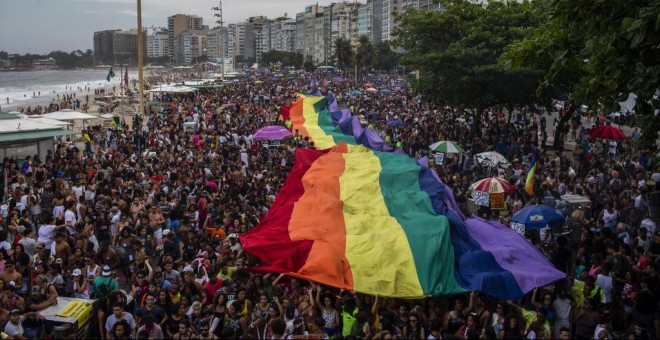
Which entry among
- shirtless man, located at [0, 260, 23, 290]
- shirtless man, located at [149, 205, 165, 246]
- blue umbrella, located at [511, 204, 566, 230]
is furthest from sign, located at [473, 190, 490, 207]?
shirtless man, located at [0, 260, 23, 290]

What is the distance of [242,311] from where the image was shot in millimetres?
8828

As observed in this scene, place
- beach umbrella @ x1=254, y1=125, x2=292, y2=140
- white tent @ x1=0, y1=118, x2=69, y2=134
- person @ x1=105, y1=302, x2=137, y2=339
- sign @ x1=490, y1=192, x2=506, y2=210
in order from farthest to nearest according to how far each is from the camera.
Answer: beach umbrella @ x1=254, y1=125, x2=292, y2=140
white tent @ x1=0, y1=118, x2=69, y2=134
sign @ x1=490, y1=192, x2=506, y2=210
person @ x1=105, y1=302, x2=137, y2=339

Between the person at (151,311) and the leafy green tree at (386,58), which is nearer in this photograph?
the person at (151,311)

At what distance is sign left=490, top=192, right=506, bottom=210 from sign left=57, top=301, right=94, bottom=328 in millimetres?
9621

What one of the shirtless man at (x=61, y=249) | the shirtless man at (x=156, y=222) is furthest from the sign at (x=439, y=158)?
the shirtless man at (x=61, y=249)

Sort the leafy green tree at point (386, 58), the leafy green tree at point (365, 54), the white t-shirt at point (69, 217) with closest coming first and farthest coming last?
the white t-shirt at point (69, 217), the leafy green tree at point (365, 54), the leafy green tree at point (386, 58)

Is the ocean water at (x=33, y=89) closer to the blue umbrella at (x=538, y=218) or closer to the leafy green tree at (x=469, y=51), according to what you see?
the leafy green tree at (x=469, y=51)

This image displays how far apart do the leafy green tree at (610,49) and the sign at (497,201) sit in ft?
16.9

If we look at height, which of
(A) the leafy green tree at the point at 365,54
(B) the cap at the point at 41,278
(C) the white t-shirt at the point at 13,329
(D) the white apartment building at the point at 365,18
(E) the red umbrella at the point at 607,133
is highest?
(D) the white apartment building at the point at 365,18

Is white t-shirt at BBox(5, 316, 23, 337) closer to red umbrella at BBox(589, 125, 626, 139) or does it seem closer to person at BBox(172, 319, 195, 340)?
person at BBox(172, 319, 195, 340)

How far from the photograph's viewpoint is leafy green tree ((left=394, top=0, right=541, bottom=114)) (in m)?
25.9

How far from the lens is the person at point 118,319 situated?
821 centimetres

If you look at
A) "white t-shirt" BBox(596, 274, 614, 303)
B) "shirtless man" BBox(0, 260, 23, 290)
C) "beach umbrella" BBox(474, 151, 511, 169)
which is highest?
"beach umbrella" BBox(474, 151, 511, 169)

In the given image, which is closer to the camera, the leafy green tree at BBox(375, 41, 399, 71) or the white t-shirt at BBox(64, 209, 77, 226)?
the white t-shirt at BBox(64, 209, 77, 226)
